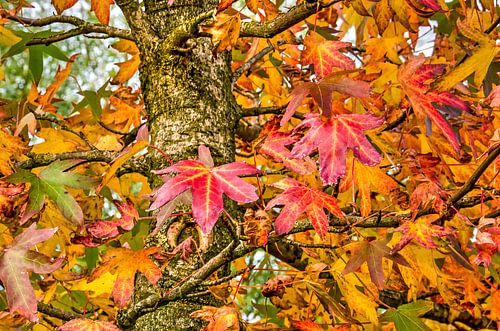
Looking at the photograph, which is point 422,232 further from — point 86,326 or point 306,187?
point 86,326

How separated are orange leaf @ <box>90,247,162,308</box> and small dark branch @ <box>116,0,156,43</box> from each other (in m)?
0.74

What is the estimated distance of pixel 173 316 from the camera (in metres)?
1.50

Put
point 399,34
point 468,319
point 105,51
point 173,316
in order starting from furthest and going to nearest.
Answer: point 105,51, point 468,319, point 399,34, point 173,316

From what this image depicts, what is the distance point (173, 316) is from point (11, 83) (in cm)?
572

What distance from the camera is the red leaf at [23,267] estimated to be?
1187mm

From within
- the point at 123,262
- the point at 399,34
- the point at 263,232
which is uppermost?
the point at 399,34

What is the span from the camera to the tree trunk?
5.24ft

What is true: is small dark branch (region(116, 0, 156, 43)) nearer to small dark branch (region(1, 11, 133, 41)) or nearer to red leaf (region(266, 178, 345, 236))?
small dark branch (region(1, 11, 133, 41))

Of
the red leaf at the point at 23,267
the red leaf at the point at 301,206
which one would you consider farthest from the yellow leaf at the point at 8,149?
the red leaf at the point at 301,206

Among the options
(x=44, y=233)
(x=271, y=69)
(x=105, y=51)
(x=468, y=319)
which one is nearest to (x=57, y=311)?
(x=44, y=233)

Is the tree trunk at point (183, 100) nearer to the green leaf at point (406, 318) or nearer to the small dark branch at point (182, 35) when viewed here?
the small dark branch at point (182, 35)

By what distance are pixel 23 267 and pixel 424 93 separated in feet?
2.73

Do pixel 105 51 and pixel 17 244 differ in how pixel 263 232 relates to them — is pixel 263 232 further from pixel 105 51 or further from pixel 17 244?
pixel 105 51

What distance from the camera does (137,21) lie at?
73.5 inches
